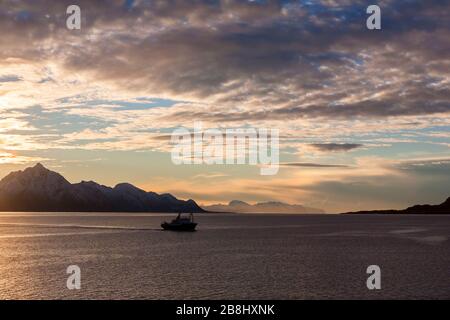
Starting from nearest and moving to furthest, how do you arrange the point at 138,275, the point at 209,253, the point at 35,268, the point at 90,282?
the point at 90,282, the point at 138,275, the point at 35,268, the point at 209,253

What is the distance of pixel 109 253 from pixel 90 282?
43.7m

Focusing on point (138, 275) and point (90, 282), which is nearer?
point (90, 282)
